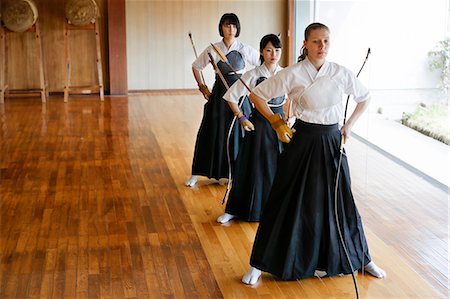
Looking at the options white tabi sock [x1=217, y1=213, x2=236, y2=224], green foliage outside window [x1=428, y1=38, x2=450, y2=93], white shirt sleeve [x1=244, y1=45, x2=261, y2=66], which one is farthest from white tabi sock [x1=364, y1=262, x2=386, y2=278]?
white shirt sleeve [x1=244, y1=45, x2=261, y2=66]

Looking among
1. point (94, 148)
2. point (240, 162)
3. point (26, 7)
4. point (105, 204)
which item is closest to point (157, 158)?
point (94, 148)

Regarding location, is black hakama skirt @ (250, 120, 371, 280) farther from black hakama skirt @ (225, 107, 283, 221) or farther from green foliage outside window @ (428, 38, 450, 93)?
green foliage outside window @ (428, 38, 450, 93)

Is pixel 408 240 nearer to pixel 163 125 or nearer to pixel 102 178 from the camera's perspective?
pixel 102 178

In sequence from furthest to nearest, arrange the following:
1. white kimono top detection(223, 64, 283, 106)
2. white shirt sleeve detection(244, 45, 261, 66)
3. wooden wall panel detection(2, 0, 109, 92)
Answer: wooden wall panel detection(2, 0, 109, 92)
white shirt sleeve detection(244, 45, 261, 66)
white kimono top detection(223, 64, 283, 106)

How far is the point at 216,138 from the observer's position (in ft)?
16.3

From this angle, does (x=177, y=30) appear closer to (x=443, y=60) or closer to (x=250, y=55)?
(x=250, y=55)

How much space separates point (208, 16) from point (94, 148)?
11.1 feet

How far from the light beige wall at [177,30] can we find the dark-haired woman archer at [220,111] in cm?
415

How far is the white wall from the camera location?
14.7 ft

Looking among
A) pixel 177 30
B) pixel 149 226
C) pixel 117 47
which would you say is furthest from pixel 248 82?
pixel 177 30

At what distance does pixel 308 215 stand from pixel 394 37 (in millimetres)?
1941

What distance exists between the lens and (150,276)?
3520mm

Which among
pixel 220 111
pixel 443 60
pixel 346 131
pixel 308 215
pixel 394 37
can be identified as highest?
pixel 394 37

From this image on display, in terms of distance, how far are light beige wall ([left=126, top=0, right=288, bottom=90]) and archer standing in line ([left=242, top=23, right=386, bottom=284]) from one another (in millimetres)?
5815
